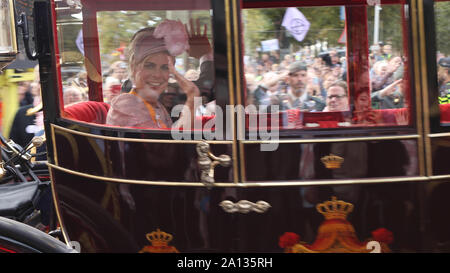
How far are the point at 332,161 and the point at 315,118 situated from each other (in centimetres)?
20

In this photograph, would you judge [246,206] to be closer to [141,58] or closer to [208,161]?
[208,161]

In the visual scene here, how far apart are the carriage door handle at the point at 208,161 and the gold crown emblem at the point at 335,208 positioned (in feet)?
1.47

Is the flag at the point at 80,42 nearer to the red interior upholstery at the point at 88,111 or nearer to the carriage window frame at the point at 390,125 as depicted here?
the red interior upholstery at the point at 88,111

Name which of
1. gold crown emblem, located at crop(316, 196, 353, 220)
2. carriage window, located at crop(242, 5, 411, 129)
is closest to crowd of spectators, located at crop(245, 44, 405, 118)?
carriage window, located at crop(242, 5, 411, 129)

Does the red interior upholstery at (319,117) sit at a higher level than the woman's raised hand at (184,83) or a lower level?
lower

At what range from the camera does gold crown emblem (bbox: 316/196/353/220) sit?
2.53 meters

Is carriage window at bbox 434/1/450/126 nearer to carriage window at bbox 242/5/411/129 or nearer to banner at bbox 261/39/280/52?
carriage window at bbox 242/5/411/129

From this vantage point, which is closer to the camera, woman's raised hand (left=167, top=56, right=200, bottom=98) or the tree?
the tree

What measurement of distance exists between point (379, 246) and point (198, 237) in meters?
0.80

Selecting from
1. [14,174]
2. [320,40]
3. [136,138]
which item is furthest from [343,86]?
[14,174]

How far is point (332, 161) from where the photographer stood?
99.0 inches
